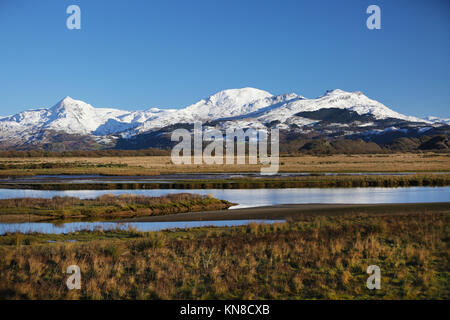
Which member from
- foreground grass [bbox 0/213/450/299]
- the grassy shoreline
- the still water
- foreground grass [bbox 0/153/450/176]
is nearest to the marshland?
foreground grass [bbox 0/213/450/299]

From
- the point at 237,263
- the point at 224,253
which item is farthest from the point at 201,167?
the point at 237,263

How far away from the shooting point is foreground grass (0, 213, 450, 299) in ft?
44.1

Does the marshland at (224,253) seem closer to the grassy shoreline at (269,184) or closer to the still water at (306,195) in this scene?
the still water at (306,195)

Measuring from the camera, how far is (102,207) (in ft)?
112

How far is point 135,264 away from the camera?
54.2 ft

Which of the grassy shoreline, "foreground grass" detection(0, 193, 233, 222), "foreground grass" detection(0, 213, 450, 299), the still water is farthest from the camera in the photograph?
the grassy shoreline

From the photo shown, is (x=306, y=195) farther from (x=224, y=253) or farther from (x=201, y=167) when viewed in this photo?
(x=201, y=167)

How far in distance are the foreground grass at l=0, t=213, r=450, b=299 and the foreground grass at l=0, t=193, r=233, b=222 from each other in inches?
370

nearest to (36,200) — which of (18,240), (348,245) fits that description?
(18,240)

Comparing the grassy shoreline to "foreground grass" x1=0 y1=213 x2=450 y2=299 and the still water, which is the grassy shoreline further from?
"foreground grass" x1=0 y1=213 x2=450 y2=299

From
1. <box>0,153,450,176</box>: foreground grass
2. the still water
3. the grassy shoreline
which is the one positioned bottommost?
the still water

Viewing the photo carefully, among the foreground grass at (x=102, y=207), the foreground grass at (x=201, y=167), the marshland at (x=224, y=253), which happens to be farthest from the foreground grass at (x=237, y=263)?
the foreground grass at (x=201, y=167)

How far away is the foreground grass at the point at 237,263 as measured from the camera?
529 inches
